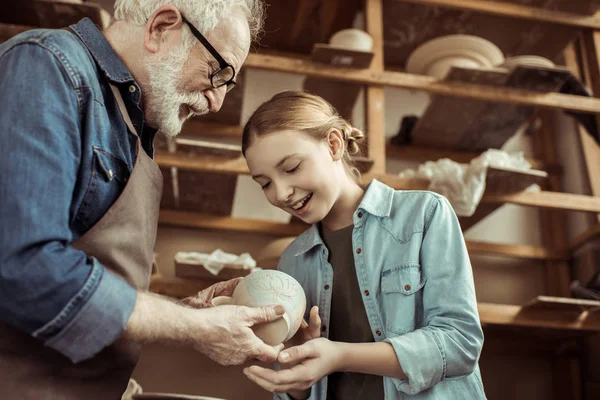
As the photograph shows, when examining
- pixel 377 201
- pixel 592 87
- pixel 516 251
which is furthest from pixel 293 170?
pixel 592 87

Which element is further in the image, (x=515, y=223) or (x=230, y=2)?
(x=515, y=223)

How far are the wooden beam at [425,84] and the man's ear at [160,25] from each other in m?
1.51

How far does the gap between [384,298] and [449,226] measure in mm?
243

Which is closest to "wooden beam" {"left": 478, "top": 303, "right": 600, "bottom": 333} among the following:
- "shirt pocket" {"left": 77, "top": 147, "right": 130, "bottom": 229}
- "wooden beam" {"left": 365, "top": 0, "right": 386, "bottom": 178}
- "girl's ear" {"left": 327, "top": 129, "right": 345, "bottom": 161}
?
"wooden beam" {"left": 365, "top": 0, "right": 386, "bottom": 178}

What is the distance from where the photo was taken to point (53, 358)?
1059mm

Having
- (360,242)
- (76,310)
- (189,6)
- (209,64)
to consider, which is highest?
(189,6)

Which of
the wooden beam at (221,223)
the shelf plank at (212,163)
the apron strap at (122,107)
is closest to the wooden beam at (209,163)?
the shelf plank at (212,163)

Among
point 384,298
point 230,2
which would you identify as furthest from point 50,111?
point 384,298

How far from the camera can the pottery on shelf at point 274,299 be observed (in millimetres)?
1235

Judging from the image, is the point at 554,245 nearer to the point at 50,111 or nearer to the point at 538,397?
the point at 538,397

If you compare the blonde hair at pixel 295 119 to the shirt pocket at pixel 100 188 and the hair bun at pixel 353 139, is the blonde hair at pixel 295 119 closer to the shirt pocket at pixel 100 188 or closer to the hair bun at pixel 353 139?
the hair bun at pixel 353 139

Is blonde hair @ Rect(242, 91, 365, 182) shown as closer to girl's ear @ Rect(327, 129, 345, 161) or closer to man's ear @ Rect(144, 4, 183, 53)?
girl's ear @ Rect(327, 129, 345, 161)

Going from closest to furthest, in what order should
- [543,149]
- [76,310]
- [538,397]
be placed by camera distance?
1. [76,310]
2. [538,397]
3. [543,149]

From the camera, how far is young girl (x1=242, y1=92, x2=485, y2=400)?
1.29 m
